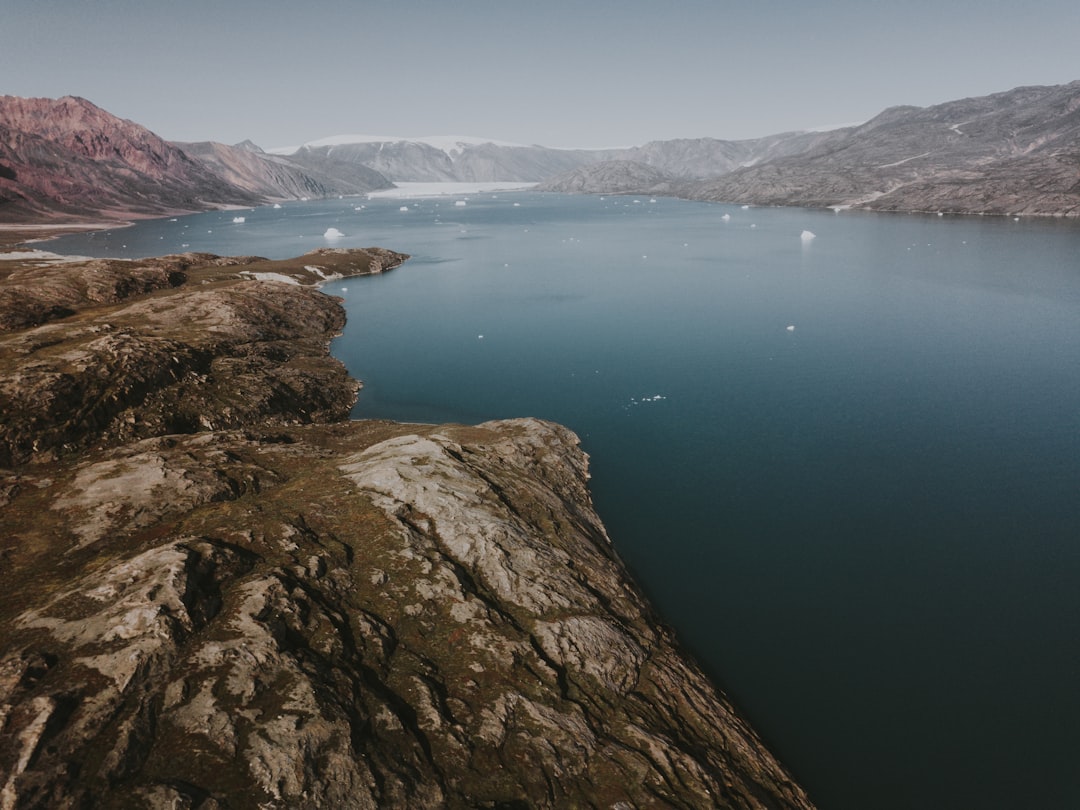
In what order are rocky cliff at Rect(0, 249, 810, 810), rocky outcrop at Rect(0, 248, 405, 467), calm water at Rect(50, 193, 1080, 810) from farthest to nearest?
rocky outcrop at Rect(0, 248, 405, 467) → calm water at Rect(50, 193, 1080, 810) → rocky cliff at Rect(0, 249, 810, 810)

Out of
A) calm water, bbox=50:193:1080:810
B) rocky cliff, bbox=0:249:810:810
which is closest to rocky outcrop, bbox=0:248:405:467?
rocky cliff, bbox=0:249:810:810

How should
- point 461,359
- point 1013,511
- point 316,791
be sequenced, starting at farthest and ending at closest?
point 461,359
point 1013,511
point 316,791

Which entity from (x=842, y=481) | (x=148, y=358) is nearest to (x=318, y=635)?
(x=148, y=358)

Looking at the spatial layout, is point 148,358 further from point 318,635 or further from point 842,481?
point 842,481

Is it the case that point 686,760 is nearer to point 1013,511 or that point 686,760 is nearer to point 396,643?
point 396,643

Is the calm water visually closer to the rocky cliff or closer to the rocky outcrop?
the rocky cliff

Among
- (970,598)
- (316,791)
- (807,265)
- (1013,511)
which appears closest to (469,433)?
(316,791)
